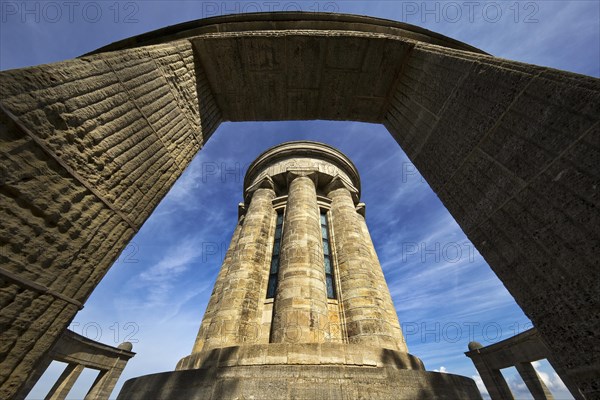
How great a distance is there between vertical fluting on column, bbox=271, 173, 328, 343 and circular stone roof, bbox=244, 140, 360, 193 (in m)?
4.04

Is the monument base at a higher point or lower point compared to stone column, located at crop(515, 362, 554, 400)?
lower

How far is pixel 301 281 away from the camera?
28.6 feet

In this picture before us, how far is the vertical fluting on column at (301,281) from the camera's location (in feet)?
24.3

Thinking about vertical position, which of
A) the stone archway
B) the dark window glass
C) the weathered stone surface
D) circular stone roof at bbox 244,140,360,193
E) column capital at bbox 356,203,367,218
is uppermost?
circular stone roof at bbox 244,140,360,193

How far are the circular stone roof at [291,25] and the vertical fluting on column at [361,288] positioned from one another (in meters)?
8.60

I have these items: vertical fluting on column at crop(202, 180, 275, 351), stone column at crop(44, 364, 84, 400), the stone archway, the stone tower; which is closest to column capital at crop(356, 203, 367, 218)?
the stone tower

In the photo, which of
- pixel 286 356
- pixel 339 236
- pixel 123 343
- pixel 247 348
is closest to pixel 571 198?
pixel 286 356

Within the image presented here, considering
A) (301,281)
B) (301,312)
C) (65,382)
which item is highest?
(301,281)

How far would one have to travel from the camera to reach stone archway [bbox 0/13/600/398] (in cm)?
187

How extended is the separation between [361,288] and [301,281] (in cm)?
288

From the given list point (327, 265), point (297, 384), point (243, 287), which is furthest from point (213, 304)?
point (297, 384)

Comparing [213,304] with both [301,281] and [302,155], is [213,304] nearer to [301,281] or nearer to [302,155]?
[301,281]

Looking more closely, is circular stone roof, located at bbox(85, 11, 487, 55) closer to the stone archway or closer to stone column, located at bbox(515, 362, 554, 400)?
the stone archway

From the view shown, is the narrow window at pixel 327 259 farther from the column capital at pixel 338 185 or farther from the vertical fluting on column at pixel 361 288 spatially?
the column capital at pixel 338 185
